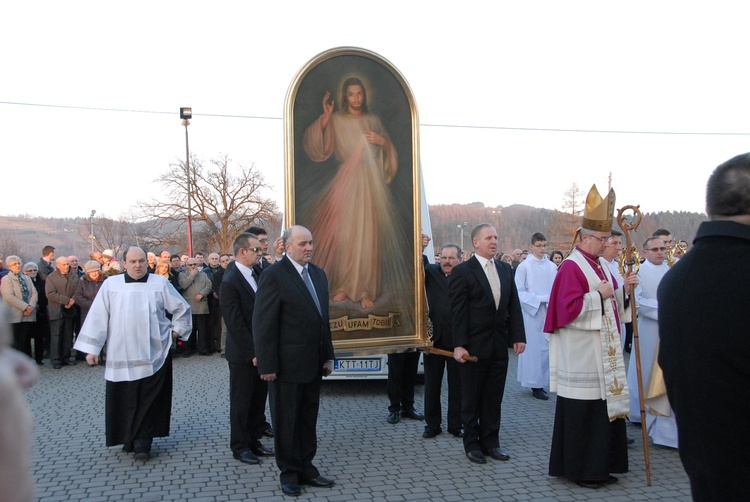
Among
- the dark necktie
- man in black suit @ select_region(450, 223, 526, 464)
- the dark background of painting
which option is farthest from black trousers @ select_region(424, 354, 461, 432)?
the dark necktie

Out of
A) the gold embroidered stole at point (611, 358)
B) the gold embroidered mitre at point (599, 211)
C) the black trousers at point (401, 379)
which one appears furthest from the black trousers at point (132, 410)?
the gold embroidered mitre at point (599, 211)

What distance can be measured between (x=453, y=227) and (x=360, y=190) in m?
50.5

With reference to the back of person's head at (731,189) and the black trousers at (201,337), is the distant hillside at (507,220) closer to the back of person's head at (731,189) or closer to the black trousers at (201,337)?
the black trousers at (201,337)

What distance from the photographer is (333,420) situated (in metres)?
8.33

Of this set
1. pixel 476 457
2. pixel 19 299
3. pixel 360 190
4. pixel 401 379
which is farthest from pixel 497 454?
pixel 19 299

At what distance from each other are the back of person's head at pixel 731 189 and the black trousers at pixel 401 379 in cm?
575

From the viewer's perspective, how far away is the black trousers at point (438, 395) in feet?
24.5

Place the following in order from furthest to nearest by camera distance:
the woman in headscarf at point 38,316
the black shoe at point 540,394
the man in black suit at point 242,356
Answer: the woman in headscarf at point 38,316, the black shoe at point 540,394, the man in black suit at point 242,356

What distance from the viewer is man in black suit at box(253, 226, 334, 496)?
5.62 m

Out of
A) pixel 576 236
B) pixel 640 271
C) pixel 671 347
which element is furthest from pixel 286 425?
pixel 640 271

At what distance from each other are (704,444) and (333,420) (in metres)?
6.23

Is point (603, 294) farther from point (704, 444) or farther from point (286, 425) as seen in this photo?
point (704, 444)

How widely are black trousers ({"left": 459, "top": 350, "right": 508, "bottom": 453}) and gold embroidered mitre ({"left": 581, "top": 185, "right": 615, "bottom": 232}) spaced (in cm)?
158

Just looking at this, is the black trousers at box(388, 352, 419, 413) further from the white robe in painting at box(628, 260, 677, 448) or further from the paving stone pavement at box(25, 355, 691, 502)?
the white robe in painting at box(628, 260, 677, 448)
